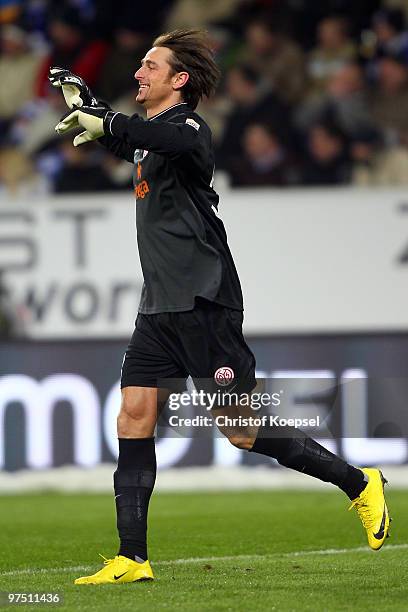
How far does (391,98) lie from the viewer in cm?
1309

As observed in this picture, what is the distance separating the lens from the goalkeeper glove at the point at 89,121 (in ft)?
17.7

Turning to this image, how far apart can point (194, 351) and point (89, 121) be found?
0.98m

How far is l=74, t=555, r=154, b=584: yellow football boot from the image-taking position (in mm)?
5422

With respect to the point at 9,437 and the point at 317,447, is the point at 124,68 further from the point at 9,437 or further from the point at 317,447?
the point at 317,447

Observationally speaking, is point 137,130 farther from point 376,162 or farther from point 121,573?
point 376,162

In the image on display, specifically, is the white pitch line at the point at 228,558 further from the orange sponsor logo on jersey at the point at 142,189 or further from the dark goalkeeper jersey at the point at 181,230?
the orange sponsor logo on jersey at the point at 142,189

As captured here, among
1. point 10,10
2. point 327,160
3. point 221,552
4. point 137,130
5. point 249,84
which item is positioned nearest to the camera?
point 137,130

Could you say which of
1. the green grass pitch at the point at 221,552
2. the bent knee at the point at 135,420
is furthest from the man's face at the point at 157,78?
the green grass pitch at the point at 221,552

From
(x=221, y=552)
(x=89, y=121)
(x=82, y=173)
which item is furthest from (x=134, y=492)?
(x=82, y=173)

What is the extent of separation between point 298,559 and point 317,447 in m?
1.05

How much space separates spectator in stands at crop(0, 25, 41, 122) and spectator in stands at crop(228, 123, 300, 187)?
116 inches

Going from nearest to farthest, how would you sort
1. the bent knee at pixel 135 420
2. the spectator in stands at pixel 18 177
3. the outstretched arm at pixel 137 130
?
the outstretched arm at pixel 137 130 → the bent knee at pixel 135 420 → the spectator in stands at pixel 18 177

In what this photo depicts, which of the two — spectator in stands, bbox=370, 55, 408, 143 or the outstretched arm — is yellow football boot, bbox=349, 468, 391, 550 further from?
spectator in stands, bbox=370, 55, 408, 143

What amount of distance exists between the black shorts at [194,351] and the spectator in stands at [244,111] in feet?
25.0
